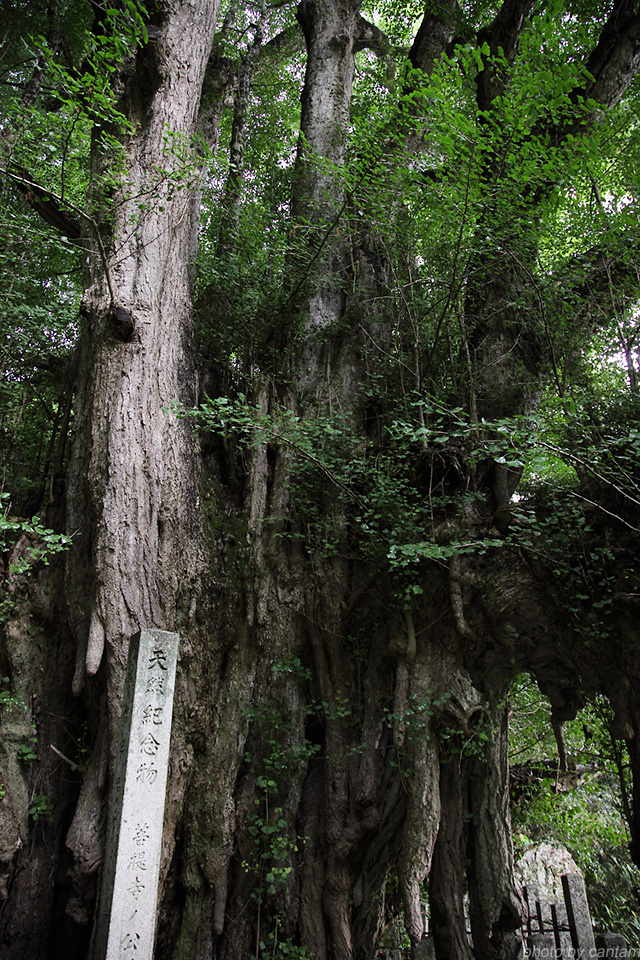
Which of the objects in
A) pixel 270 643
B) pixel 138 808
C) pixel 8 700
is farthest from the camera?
pixel 270 643

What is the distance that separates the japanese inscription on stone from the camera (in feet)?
8.89

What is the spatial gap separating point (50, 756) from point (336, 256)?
203 inches

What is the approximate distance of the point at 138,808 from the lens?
2867 millimetres

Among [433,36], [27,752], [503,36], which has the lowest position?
[27,752]

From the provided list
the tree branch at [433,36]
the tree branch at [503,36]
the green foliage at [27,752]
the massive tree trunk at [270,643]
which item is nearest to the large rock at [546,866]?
the massive tree trunk at [270,643]

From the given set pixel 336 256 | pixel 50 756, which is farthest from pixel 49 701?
pixel 336 256

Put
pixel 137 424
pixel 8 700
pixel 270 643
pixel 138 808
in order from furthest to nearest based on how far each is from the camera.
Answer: pixel 270 643 < pixel 137 424 < pixel 8 700 < pixel 138 808

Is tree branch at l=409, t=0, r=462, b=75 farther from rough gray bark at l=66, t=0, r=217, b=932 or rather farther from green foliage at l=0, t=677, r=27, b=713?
green foliage at l=0, t=677, r=27, b=713

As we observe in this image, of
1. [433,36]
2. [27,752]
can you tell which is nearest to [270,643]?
[27,752]

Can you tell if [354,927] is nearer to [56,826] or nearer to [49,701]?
[56,826]

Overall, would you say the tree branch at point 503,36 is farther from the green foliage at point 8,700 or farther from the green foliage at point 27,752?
the green foliage at point 27,752

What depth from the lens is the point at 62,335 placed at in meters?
5.93

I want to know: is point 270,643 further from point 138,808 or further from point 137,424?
point 137,424

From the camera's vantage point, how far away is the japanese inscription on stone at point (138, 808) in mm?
2711
